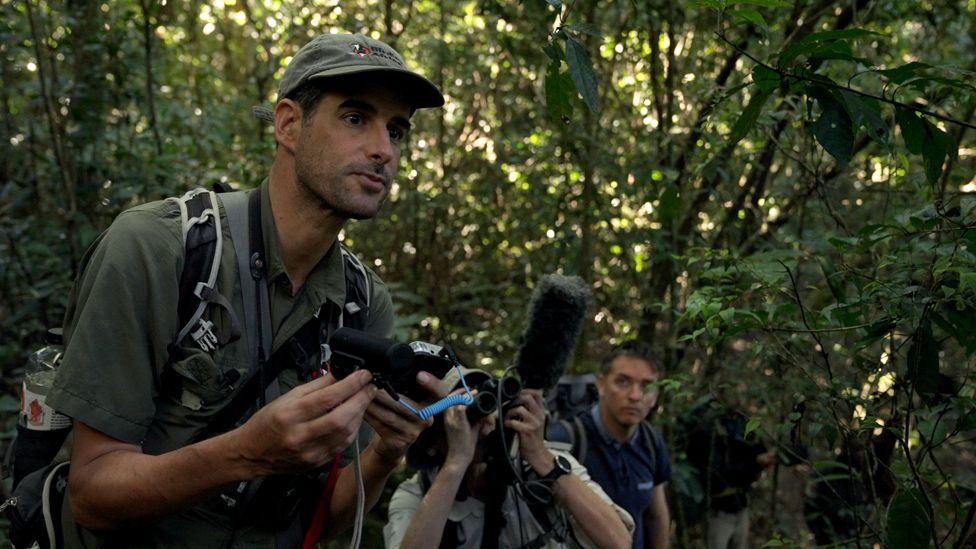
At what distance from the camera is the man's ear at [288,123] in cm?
210

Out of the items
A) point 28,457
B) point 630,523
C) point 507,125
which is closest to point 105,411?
point 28,457

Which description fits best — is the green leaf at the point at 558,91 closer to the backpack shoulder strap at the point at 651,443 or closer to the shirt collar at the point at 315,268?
the shirt collar at the point at 315,268

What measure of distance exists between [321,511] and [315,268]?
66 centimetres

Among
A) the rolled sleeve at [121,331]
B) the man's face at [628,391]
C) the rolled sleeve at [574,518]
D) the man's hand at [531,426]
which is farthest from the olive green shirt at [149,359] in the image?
the man's face at [628,391]

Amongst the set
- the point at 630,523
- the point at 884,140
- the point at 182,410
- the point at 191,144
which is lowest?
the point at 630,523

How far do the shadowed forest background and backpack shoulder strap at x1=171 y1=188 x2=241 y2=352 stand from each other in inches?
64.7

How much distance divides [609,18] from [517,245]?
2026 millimetres

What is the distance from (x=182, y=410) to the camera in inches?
70.2

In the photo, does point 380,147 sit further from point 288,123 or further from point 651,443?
point 651,443

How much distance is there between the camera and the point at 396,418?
1.90 metres

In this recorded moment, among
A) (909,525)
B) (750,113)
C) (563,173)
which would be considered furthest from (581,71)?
Answer: (563,173)

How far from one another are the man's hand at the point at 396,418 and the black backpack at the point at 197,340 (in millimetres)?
243

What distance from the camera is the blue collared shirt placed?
3961mm

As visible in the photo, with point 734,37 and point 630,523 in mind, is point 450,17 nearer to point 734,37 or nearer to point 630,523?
point 734,37
